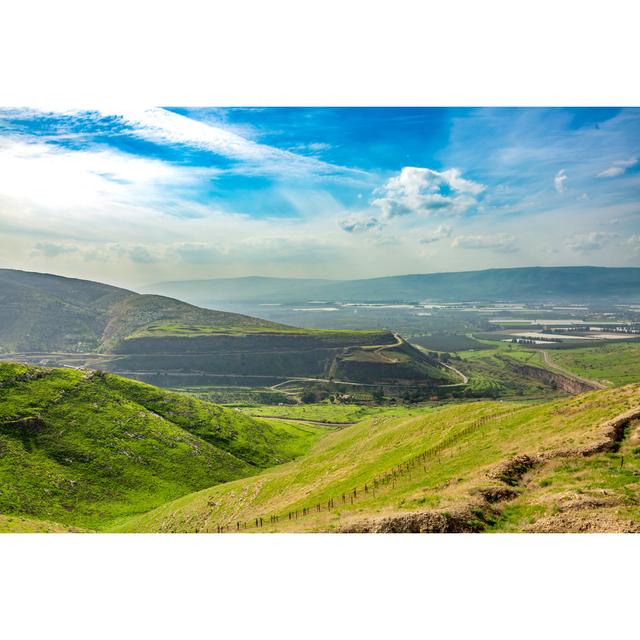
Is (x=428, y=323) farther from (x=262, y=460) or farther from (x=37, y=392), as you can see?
(x=37, y=392)

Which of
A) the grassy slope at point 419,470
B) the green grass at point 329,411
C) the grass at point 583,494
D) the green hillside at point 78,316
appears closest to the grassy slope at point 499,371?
the green grass at point 329,411

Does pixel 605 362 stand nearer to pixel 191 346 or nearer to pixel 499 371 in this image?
pixel 499 371

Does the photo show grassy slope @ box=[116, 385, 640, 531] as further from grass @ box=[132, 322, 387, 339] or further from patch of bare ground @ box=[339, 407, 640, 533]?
grass @ box=[132, 322, 387, 339]

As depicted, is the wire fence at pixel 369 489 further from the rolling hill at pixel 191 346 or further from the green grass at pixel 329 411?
the rolling hill at pixel 191 346

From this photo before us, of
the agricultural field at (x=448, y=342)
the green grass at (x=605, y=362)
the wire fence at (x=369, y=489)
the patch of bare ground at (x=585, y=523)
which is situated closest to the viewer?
the patch of bare ground at (x=585, y=523)

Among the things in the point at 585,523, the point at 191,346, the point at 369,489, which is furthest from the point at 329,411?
the point at 585,523

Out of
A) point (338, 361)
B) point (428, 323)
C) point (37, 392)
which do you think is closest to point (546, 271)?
point (428, 323)
